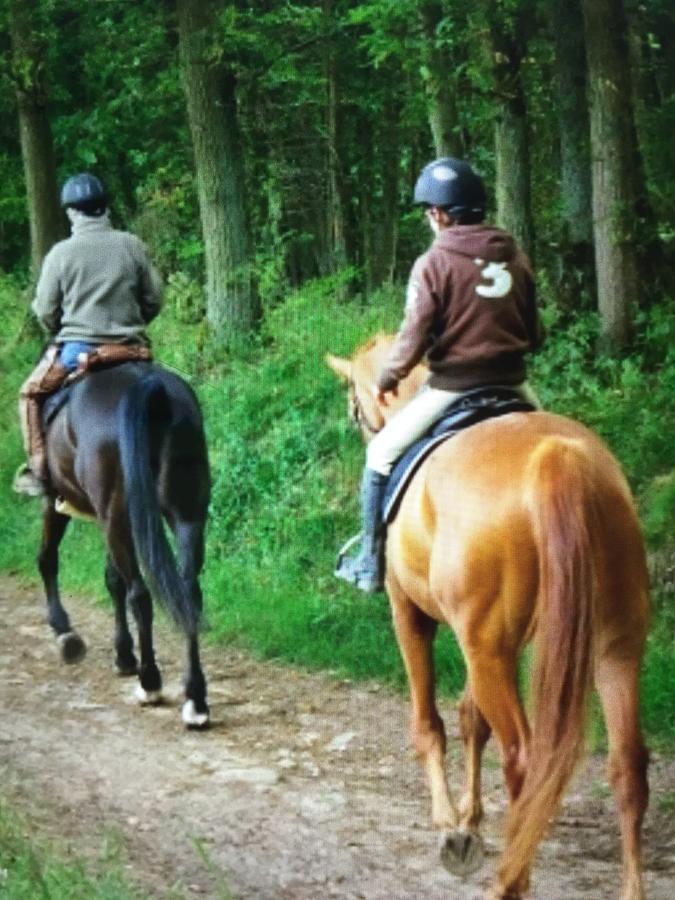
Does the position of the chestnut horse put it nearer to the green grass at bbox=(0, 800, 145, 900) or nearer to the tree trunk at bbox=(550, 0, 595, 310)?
the green grass at bbox=(0, 800, 145, 900)

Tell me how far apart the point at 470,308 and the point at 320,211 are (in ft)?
53.1

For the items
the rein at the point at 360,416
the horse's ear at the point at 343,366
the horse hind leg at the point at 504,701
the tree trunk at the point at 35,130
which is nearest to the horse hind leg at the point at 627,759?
the horse hind leg at the point at 504,701

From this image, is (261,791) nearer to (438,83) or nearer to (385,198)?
(438,83)

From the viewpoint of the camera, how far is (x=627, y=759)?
5.49 metres

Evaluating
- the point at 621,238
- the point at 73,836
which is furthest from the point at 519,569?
the point at 621,238

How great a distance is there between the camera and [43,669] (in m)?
10.4

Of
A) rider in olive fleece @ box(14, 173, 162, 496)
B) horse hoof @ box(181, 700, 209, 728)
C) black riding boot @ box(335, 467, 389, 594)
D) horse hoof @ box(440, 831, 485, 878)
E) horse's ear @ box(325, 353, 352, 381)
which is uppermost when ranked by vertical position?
rider in olive fleece @ box(14, 173, 162, 496)

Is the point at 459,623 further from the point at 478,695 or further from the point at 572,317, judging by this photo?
the point at 572,317

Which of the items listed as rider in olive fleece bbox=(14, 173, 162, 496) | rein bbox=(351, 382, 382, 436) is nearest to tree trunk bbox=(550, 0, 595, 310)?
rider in olive fleece bbox=(14, 173, 162, 496)

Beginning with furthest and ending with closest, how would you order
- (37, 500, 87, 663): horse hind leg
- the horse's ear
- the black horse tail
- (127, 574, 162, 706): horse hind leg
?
(37, 500, 87, 663): horse hind leg, (127, 574, 162, 706): horse hind leg, the black horse tail, the horse's ear

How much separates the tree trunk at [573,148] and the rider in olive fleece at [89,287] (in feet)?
18.6

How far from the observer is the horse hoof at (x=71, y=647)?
33.4 feet

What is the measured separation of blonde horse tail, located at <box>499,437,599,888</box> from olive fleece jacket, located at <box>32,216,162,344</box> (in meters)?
4.85

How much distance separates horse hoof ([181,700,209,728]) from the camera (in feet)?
28.6
